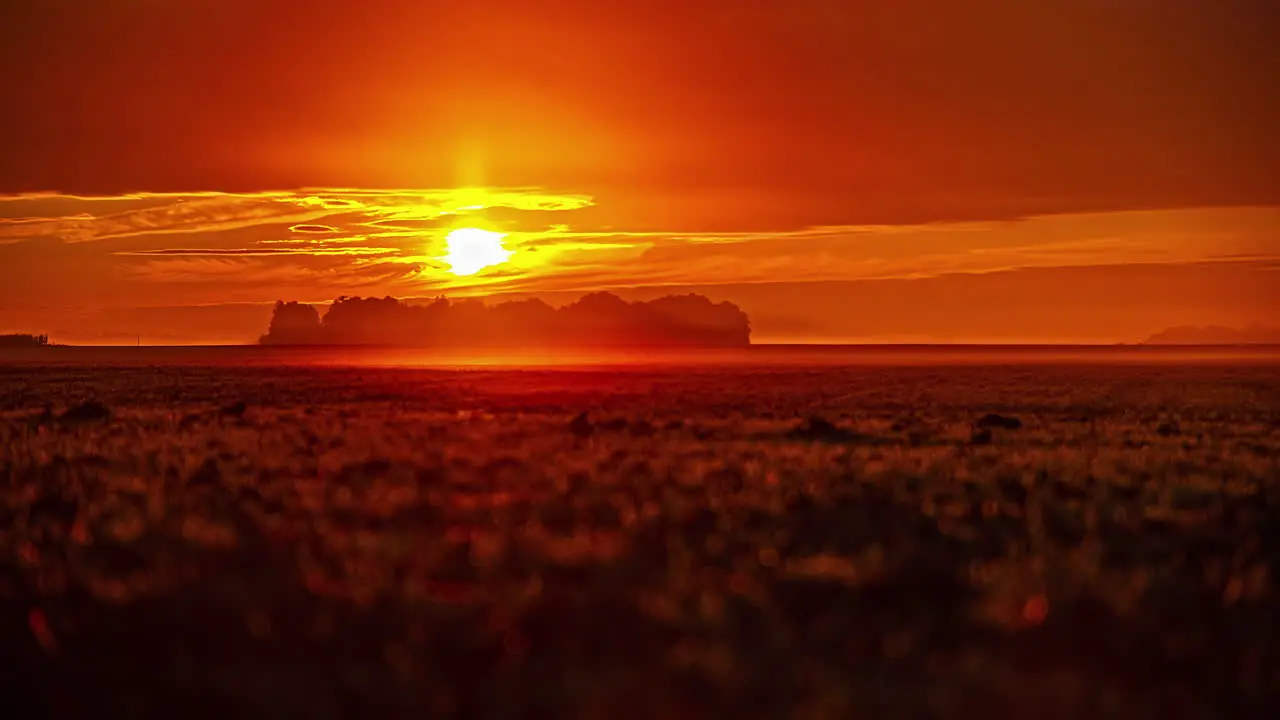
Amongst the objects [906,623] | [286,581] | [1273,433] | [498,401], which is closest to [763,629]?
[906,623]

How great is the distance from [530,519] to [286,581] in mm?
4208

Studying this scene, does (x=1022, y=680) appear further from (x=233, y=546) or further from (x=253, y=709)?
(x=233, y=546)

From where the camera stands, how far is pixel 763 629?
9.54 metres

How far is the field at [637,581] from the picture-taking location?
26.6 feet

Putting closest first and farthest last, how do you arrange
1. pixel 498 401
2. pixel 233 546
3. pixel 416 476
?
pixel 233 546 → pixel 416 476 → pixel 498 401

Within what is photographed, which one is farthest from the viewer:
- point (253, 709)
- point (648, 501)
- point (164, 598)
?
point (648, 501)

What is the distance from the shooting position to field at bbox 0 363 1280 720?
810 centimetres

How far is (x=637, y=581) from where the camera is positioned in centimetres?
1119

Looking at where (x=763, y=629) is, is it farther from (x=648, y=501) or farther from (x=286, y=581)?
(x=648, y=501)

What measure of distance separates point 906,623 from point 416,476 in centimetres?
1109

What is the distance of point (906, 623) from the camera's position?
9875 mm

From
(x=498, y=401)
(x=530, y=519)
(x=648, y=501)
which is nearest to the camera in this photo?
(x=530, y=519)

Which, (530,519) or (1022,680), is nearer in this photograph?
(1022,680)

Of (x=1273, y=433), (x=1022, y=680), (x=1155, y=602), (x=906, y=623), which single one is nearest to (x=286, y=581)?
(x=906, y=623)
